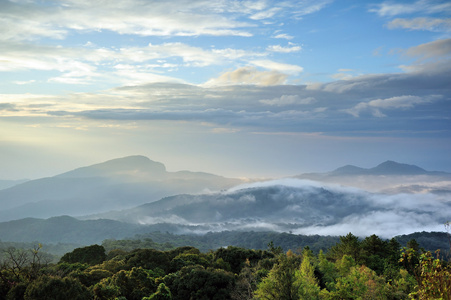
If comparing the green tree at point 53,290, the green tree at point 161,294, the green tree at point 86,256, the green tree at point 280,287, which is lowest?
the green tree at point 86,256

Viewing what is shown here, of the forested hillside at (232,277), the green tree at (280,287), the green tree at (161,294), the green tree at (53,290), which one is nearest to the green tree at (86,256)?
the forested hillside at (232,277)

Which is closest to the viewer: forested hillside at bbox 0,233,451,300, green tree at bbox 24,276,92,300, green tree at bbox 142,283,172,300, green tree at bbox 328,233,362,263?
green tree at bbox 24,276,92,300

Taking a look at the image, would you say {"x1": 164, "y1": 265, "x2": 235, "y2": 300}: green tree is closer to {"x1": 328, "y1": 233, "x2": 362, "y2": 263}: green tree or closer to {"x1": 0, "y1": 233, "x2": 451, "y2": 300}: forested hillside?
{"x1": 0, "y1": 233, "x2": 451, "y2": 300}: forested hillside

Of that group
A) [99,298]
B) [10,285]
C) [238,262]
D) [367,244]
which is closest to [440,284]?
[99,298]

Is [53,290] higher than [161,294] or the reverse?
higher

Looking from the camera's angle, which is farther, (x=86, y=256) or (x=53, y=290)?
(x=86, y=256)

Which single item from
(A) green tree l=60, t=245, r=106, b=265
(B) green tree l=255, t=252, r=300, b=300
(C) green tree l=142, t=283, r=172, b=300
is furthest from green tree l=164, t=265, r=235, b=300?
(A) green tree l=60, t=245, r=106, b=265

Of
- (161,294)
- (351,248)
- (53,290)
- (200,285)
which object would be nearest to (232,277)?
(200,285)

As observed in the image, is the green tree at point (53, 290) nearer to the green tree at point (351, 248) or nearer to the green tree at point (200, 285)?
the green tree at point (200, 285)

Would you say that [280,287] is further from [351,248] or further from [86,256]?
[86,256]
